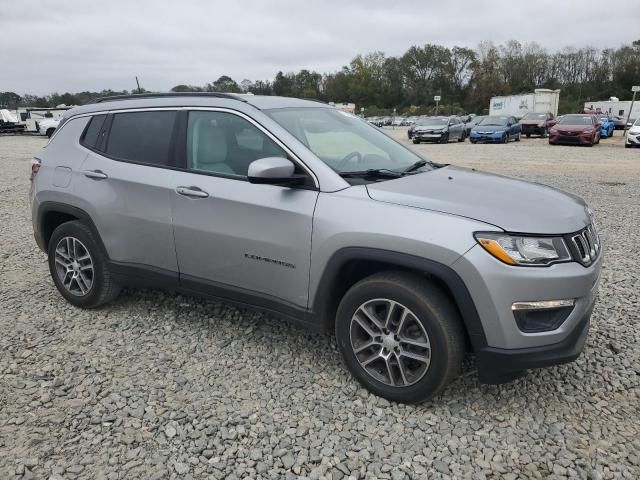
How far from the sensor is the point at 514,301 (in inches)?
99.8

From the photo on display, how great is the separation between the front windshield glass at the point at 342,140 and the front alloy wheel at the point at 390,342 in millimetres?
901

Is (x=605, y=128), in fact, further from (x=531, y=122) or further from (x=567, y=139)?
(x=567, y=139)

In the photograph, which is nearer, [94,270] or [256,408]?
[256,408]

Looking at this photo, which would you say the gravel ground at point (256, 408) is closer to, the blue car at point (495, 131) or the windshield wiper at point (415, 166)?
the windshield wiper at point (415, 166)

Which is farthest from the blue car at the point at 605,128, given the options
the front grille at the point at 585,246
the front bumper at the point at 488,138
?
the front grille at the point at 585,246

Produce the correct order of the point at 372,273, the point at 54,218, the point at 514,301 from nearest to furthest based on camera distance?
1. the point at 514,301
2. the point at 372,273
3. the point at 54,218

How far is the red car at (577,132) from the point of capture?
889 inches

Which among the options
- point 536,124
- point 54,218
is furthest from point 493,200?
point 536,124

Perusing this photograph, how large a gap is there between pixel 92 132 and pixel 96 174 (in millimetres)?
428

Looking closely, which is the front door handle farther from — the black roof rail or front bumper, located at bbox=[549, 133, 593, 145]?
front bumper, located at bbox=[549, 133, 593, 145]

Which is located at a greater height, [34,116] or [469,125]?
[34,116]

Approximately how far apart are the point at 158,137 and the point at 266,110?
0.91 meters

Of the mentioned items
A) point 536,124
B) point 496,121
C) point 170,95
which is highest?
point 170,95

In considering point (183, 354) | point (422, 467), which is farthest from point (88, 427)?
point (422, 467)
